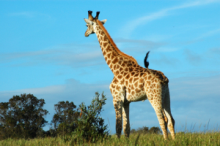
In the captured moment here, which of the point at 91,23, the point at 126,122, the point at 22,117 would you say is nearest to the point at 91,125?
the point at 126,122

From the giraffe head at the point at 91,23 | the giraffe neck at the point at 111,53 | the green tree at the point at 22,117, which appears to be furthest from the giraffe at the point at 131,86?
the green tree at the point at 22,117

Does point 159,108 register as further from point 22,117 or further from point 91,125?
point 22,117

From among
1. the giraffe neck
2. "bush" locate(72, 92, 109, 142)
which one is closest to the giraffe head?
the giraffe neck

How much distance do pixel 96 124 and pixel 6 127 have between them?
1737cm

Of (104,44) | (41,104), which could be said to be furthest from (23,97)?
(104,44)

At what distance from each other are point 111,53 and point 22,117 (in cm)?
1576

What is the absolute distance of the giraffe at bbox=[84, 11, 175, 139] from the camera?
11109 millimetres

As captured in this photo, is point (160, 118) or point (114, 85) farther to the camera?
point (114, 85)

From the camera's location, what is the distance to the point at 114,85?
1215cm

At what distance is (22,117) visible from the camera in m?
25.8

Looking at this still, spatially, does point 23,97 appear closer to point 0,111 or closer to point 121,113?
point 0,111

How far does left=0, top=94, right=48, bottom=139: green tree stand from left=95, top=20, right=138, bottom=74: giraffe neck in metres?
14.1

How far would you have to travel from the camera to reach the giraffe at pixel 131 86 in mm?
11109

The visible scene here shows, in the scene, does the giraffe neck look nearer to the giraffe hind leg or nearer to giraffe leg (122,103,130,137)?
giraffe leg (122,103,130,137)
